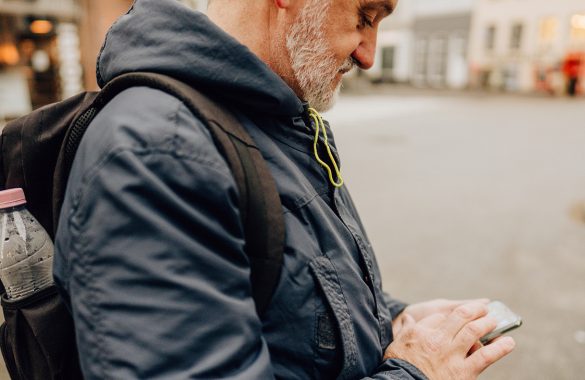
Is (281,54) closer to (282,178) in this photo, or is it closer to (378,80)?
(282,178)

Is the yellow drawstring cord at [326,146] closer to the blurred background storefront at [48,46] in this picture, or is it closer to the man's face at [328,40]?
the man's face at [328,40]

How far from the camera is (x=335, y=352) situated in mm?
1016

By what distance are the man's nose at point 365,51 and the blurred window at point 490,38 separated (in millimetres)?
33489

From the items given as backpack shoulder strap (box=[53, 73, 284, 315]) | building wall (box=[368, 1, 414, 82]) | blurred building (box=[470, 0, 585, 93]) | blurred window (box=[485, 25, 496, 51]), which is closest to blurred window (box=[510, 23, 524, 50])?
blurred building (box=[470, 0, 585, 93])

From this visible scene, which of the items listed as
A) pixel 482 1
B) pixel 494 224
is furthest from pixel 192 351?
pixel 482 1

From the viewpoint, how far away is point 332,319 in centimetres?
100

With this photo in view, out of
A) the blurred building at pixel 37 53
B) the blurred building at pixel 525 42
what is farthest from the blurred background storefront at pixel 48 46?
the blurred building at pixel 525 42

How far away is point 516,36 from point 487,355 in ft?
109

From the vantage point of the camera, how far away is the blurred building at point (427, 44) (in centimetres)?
3222

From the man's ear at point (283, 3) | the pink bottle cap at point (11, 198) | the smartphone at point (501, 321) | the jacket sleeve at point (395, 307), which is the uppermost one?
the man's ear at point (283, 3)

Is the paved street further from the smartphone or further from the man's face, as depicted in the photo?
the man's face

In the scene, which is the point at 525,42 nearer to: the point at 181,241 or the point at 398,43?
the point at 398,43

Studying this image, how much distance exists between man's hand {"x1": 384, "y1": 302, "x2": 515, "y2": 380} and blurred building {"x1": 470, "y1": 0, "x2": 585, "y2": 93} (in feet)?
88.7

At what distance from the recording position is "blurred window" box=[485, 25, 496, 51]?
30.8 metres
